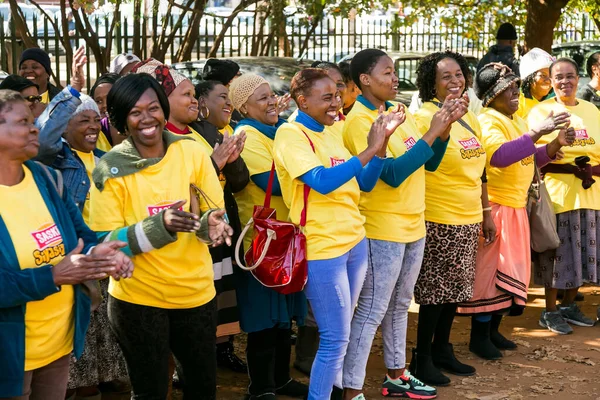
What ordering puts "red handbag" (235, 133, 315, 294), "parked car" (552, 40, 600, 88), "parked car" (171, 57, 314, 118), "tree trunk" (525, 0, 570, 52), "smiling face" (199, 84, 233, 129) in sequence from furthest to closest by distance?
"parked car" (552, 40, 600, 88) < "tree trunk" (525, 0, 570, 52) < "parked car" (171, 57, 314, 118) < "smiling face" (199, 84, 233, 129) < "red handbag" (235, 133, 315, 294)

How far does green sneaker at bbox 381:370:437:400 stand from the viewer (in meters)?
6.00

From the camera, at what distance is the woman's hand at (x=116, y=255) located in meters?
3.65

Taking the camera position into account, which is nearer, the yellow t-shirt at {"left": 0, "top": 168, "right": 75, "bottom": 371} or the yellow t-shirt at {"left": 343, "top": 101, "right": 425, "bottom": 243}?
the yellow t-shirt at {"left": 0, "top": 168, "right": 75, "bottom": 371}

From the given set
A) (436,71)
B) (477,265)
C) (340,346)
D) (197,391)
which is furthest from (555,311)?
(197,391)

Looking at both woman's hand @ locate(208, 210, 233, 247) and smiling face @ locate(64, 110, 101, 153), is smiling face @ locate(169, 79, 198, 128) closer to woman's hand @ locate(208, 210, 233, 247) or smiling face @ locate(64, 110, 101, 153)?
smiling face @ locate(64, 110, 101, 153)

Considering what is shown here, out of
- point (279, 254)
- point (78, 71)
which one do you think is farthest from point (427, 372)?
point (78, 71)

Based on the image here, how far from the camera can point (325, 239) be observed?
497 centimetres

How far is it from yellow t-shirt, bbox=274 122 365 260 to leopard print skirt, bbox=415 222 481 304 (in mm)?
1207

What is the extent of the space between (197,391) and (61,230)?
1.12 meters

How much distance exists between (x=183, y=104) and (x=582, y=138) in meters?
3.74

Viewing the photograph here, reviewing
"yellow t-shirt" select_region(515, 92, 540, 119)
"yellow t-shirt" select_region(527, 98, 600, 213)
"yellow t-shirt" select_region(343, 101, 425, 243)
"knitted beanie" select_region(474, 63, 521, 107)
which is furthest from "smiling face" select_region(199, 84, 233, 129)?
"yellow t-shirt" select_region(515, 92, 540, 119)

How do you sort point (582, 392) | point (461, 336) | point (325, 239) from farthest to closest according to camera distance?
point (461, 336) → point (582, 392) → point (325, 239)

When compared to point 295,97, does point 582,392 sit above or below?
below

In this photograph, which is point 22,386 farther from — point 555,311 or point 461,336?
point 555,311
